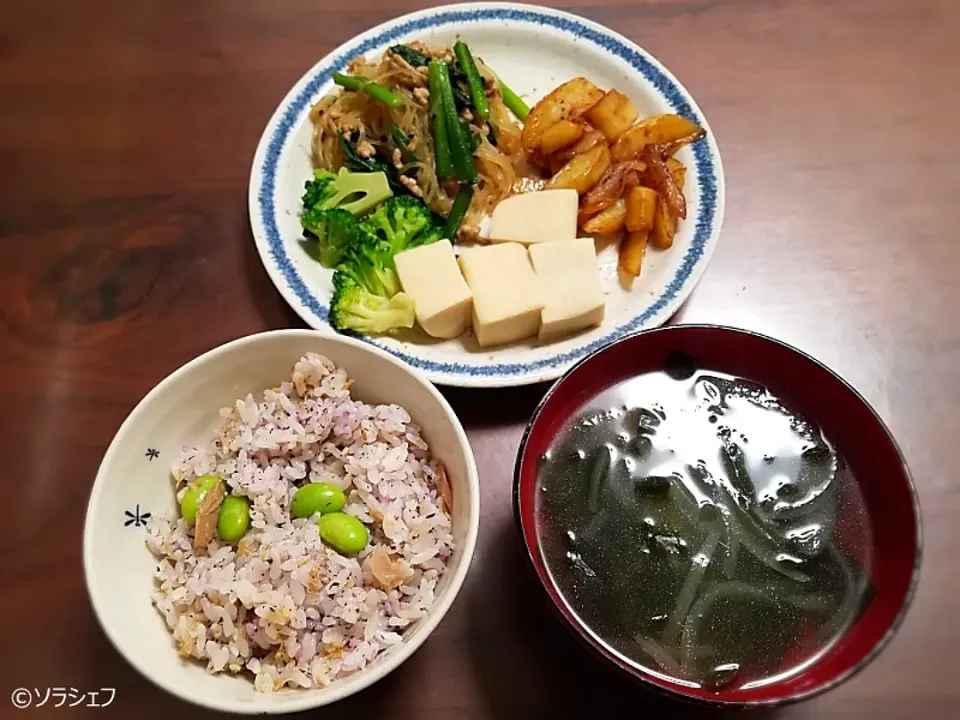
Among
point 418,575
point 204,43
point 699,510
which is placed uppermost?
point 204,43

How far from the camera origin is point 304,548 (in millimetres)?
1302

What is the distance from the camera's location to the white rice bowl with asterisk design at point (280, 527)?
1.23 m

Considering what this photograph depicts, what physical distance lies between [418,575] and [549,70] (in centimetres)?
155

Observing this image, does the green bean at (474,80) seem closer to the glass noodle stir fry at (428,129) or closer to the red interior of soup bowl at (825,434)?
the glass noodle stir fry at (428,129)

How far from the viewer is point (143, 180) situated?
84.8 inches

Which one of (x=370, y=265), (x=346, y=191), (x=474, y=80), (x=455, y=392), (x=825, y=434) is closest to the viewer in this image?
(x=825, y=434)

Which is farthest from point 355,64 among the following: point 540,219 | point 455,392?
point 455,392

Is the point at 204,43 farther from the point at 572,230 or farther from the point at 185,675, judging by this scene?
the point at 185,675

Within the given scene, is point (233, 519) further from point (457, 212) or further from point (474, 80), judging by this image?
point (474, 80)

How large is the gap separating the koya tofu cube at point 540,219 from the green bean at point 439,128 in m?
0.22

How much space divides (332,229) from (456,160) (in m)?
0.39

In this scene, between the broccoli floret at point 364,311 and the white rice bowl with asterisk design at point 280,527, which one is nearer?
the white rice bowl with asterisk design at point 280,527

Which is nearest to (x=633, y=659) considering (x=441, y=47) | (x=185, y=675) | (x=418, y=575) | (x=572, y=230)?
(x=418, y=575)

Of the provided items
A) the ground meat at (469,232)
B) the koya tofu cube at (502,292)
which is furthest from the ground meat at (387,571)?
the ground meat at (469,232)
